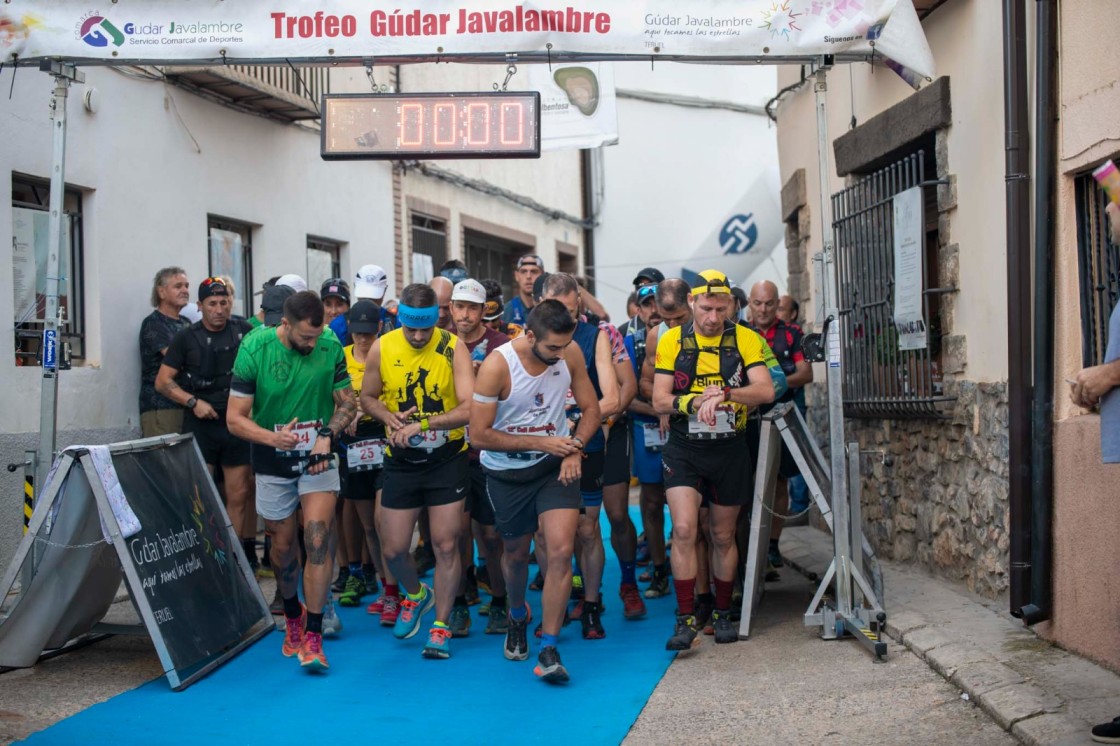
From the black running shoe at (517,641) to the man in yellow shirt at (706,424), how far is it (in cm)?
78

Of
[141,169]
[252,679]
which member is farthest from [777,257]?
[252,679]

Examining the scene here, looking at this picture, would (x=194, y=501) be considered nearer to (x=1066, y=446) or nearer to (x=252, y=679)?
(x=252, y=679)

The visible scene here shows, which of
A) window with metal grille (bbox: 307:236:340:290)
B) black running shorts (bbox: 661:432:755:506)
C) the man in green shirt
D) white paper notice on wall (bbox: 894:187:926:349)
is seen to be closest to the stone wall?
white paper notice on wall (bbox: 894:187:926:349)

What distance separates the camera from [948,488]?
8.41 meters

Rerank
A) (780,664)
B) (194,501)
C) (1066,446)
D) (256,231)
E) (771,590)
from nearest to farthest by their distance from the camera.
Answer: (1066,446)
(780,664)
(194,501)
(771,590)
(256,231)

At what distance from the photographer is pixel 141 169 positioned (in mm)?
11328

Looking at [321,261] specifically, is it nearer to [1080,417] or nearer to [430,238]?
[430,238]

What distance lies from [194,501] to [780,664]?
3428 millimetres

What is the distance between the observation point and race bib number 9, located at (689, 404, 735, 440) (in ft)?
24.3

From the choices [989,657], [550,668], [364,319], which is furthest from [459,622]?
[989,657]

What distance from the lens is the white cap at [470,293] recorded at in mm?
8336

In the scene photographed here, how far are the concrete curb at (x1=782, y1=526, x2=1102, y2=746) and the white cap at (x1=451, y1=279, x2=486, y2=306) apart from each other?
10.1 feet

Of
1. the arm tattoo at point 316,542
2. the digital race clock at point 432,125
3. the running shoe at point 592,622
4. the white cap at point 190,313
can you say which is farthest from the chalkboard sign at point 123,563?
the white cap at point 190,313

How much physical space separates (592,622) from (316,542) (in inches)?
68.0
